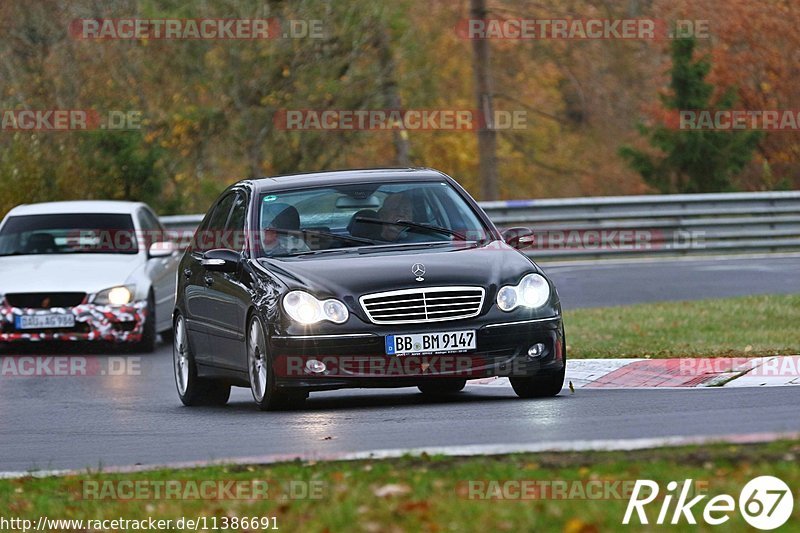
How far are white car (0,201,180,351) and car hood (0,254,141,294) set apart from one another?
0.03 feet

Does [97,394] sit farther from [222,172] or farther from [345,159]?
[222,172]

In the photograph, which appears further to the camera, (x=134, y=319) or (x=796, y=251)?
(x=796, y=251)

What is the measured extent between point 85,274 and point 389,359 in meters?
7.76

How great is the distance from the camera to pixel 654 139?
38.9 meters

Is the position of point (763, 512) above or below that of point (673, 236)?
above

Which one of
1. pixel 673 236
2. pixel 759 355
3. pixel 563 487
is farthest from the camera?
pixel 673 236

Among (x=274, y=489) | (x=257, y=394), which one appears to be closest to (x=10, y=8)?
(x=257, y=394)

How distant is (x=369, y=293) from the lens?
452 inches

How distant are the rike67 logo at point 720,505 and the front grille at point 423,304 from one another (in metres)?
4.63

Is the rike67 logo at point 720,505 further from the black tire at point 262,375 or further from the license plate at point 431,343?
the black tire at point 262,375

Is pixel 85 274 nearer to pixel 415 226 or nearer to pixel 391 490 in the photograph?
pixel 415 226

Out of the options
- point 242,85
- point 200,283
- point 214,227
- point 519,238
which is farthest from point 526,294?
point 242,85

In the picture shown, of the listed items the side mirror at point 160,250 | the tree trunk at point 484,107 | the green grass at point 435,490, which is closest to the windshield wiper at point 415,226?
the green grass at point 435,490

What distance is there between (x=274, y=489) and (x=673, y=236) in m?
22.5
